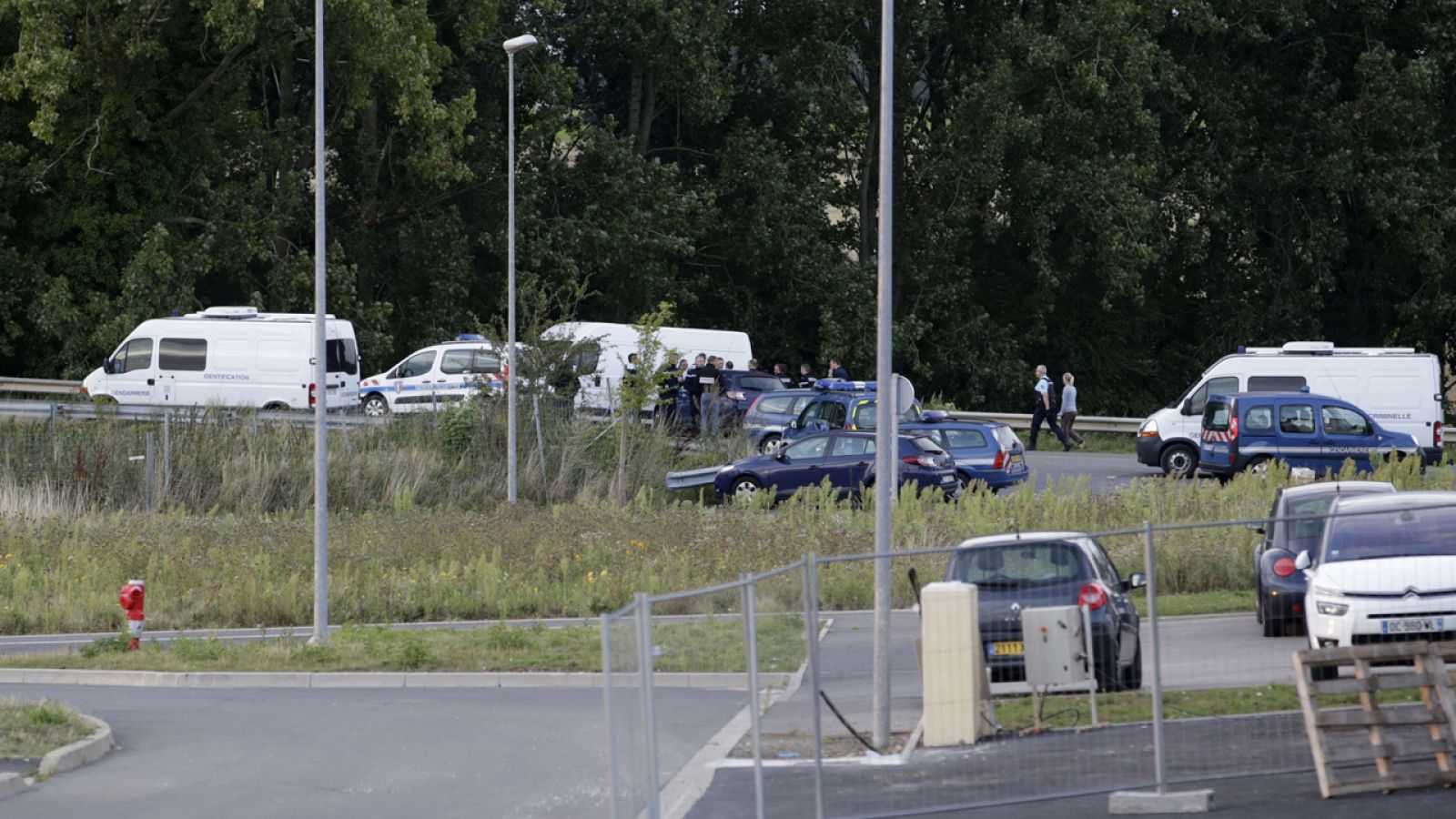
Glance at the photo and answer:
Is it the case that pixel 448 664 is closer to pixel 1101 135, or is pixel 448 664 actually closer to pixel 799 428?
pixel 799 428

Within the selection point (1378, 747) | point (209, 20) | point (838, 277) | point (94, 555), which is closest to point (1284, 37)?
point (838, 277)

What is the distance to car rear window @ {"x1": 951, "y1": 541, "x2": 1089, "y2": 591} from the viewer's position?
1217 cm

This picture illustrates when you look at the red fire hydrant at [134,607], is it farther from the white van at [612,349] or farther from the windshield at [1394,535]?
the white van at [612,349]

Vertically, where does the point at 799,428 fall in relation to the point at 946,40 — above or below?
below

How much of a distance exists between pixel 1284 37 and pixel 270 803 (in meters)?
47.0

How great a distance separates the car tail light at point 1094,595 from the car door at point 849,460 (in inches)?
687

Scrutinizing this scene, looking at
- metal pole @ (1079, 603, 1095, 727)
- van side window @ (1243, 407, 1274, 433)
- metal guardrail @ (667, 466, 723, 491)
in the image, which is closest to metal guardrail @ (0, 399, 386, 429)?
metal guardrail @ (667, 466, 723, 491)

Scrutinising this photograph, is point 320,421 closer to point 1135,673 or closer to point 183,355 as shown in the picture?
point 1135,673

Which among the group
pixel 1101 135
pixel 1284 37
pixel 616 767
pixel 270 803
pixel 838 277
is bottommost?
pixel 270 803

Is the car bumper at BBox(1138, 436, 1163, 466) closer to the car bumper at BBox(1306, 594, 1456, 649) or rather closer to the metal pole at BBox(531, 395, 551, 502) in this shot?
the metal pole at BBox(531, 395, 551, 502)

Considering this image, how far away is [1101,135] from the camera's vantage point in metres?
49.4

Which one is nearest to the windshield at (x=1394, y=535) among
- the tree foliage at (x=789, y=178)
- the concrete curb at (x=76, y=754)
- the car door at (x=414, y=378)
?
the concrete curb at (x=76, y=754)

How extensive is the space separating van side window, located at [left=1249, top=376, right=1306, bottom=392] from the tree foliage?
11884 mm

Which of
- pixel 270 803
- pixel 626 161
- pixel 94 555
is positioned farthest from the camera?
pixel 626 161
